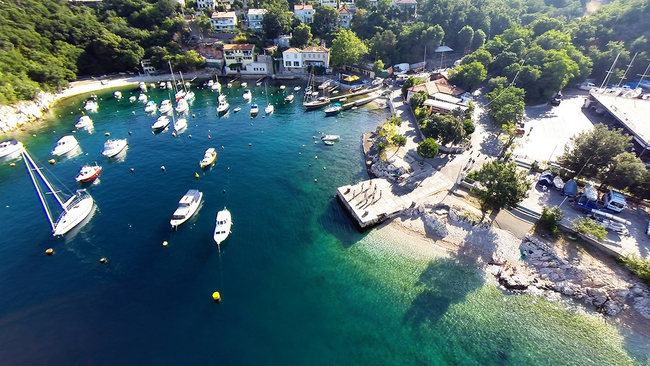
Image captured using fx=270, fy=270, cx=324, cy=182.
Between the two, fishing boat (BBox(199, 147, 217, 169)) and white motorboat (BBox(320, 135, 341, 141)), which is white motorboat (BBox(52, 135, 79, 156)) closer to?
fishing boat (BBox(199, 147, 217, 169))

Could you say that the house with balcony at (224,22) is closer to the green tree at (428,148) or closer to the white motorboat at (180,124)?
the white motorboat at (180,124)

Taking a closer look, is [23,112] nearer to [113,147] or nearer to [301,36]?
[113,147]

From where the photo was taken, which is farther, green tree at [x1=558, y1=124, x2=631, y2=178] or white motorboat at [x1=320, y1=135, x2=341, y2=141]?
white motorboat at [x1=320, y1=135, x2=341, y2=141]

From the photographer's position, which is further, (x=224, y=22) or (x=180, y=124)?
(x=224, y=22)

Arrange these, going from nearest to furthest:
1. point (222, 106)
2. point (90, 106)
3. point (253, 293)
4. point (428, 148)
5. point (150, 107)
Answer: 1. point (253, 293)
2. point (428, 148)
3. point (90, 106)
4. point (150, 107)
5. point (222, 106)

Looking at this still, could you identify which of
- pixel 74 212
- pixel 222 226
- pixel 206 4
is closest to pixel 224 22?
pixel 206 4

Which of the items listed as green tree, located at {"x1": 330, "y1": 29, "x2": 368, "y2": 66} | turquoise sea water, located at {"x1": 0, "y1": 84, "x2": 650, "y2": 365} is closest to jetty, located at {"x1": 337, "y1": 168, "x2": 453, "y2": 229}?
turquoise sea water, located at {"x1": 0, "y1": 84, "x2": 650, "y2": 365}
